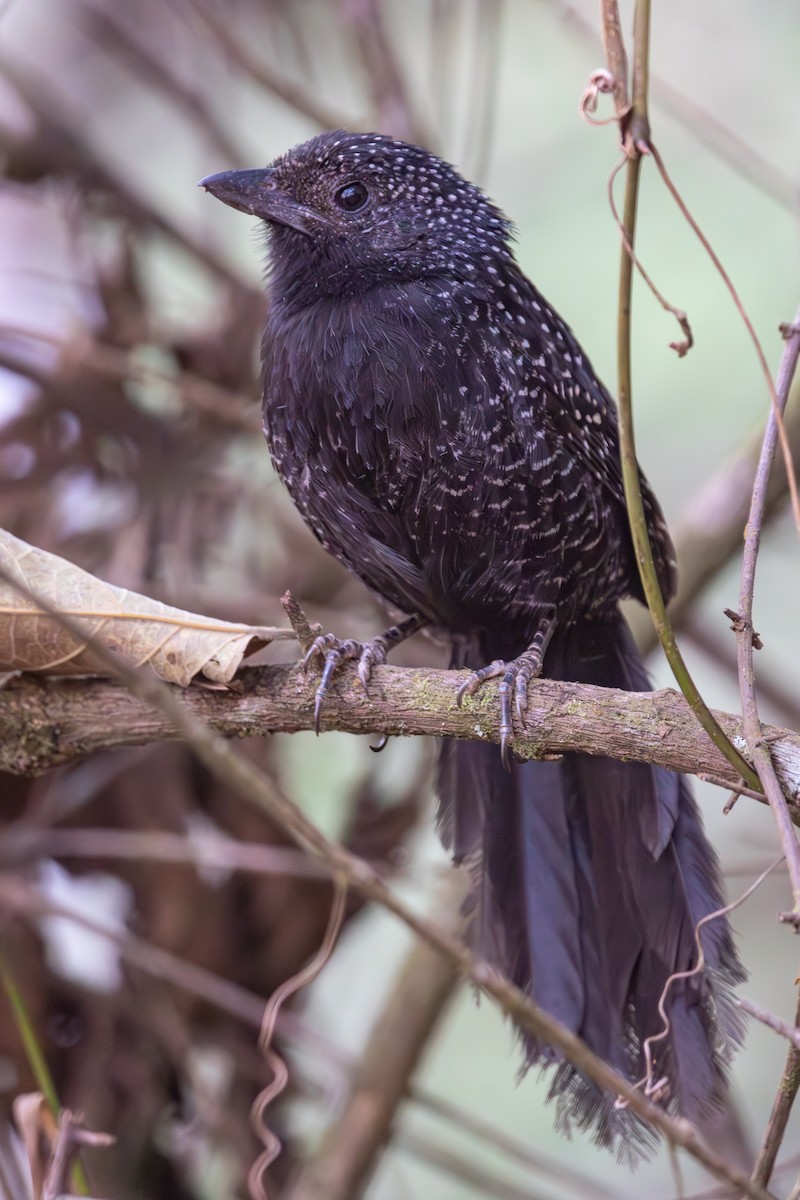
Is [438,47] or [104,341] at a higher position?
[438,47]

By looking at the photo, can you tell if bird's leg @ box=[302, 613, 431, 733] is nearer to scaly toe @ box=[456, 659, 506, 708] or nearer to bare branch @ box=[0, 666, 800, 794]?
bare branch @ box=[0, 666, 800, 794]

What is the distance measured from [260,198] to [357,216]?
0.22 m

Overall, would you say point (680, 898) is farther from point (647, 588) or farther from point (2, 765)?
point (2, 765)

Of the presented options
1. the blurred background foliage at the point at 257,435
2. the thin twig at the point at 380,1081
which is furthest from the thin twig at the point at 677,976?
the thin twig at the point at 380,1081

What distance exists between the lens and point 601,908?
8.57 feet

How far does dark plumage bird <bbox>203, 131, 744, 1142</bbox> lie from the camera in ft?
8.19

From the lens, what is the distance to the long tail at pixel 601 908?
2334 millimetres

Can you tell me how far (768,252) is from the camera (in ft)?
15.8

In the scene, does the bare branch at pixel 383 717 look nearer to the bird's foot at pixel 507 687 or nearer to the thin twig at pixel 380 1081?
the bird's foot at pixel 507 687

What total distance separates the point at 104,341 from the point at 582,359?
4.30 ft

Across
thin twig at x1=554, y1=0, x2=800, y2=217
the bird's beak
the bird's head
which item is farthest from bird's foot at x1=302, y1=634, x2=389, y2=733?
thin twig at x1=554, y1=0, x2=800, y2=217

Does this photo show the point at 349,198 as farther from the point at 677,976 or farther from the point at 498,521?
the point at 677,976

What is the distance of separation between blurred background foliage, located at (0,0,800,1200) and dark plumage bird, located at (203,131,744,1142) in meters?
0.32

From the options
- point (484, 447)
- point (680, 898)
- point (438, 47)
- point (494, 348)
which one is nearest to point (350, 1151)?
point (680, 898)
